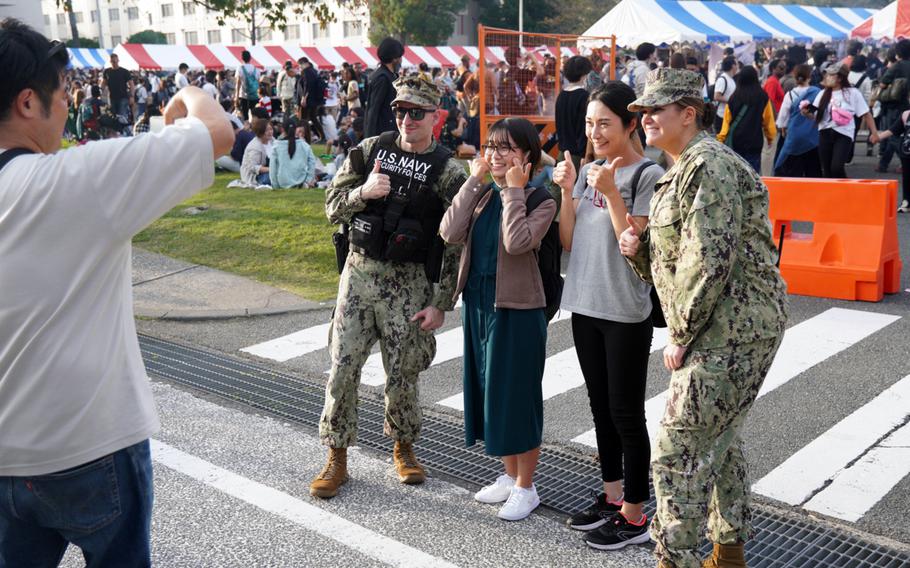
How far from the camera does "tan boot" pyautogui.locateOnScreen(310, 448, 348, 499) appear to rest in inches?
181

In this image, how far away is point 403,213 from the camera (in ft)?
15.1

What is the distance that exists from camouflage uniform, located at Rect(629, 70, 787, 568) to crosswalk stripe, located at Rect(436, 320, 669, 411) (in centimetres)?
256

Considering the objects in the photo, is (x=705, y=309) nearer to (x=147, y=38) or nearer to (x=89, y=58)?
(x=89, y=58)

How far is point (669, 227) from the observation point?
11.1 ft

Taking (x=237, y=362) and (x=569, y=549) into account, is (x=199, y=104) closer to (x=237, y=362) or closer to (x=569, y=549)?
(x=569, y=549)

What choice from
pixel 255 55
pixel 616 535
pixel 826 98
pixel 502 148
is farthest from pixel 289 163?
pixel 255 55

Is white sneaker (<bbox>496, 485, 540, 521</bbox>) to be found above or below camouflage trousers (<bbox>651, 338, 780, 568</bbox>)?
below

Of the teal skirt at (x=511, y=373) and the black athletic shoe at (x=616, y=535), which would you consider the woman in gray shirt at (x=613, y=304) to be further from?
the teal skirt at (x=511, y=373)

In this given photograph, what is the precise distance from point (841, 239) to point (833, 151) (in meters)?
Answer: 4.31

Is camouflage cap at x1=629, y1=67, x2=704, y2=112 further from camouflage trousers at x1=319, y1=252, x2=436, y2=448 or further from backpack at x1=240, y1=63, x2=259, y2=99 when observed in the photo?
backpack at x1=240, y1=63, x2=259, y2=99

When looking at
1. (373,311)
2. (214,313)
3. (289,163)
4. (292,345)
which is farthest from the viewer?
(289,163)

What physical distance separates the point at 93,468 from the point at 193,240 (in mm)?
9293

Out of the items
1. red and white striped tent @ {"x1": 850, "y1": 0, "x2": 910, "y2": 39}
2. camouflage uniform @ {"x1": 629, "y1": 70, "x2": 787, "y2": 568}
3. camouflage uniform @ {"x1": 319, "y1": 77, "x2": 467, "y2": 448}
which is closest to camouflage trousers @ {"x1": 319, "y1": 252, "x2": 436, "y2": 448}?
camouflage uniform @ {"x1": 319, "y1": 77, "x2": 467, "y2": 448}

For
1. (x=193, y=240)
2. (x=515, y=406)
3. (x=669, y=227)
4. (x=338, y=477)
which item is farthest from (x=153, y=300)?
(x=669, y=227)
